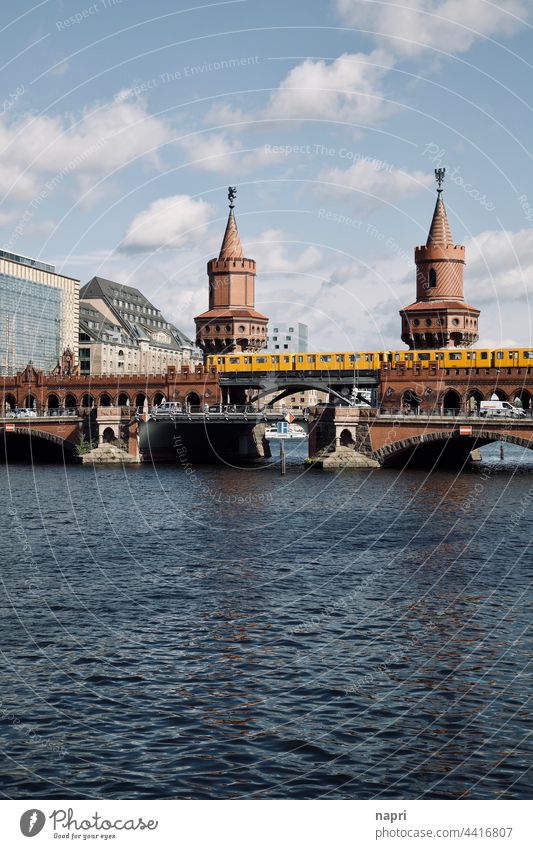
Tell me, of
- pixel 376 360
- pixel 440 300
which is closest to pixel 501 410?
pixel 376 360

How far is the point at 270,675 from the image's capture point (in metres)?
30.5

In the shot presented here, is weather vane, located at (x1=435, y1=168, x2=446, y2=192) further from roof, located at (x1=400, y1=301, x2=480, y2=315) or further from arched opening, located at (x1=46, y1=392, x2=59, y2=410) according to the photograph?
arched opening, located at (x1=46, y1=392, x2=59, y2=410)

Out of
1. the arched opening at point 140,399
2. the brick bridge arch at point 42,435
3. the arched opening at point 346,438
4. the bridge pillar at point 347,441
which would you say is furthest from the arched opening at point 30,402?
the arched opening at point 346,438

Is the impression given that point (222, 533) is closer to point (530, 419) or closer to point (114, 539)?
point (114, 539)

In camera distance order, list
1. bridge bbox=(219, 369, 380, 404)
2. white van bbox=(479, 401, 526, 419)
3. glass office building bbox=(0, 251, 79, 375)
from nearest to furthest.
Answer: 1. white van bbox=(479, 401, 526, 419)
2. bridge bbox=(219, 369, 380, 404)
3. glass office building bbox=(0, 251, 79, 375)

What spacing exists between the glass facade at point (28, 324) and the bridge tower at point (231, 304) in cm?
3836

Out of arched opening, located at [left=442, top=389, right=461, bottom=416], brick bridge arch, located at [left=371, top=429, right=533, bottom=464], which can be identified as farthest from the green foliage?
arched opening, located at [left=442, top=389, right=461, bottom=416]

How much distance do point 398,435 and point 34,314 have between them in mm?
102137

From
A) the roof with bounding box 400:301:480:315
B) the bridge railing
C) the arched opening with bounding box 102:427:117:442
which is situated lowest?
→ the arched opening with bounding box 102:427:117:442

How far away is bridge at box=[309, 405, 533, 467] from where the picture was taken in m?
98.4

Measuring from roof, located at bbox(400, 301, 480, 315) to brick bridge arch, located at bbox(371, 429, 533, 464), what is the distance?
3395cm

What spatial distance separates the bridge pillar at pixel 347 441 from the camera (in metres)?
108

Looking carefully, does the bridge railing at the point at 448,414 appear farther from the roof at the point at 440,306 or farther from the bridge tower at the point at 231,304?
the bridge tower at the point at 231,304

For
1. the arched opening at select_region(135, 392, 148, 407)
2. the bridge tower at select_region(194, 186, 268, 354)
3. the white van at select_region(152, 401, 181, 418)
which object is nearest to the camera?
the white van at select_region(152, 401, 181, 418)
